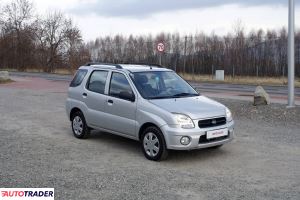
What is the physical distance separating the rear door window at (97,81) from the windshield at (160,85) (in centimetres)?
81

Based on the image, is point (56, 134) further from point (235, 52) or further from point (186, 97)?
point (235, 52)

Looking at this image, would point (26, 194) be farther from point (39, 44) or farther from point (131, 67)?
point (39, 44)

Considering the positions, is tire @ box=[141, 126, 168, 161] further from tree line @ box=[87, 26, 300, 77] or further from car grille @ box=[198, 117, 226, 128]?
tree line @ box=[87, 26, 300, 77]

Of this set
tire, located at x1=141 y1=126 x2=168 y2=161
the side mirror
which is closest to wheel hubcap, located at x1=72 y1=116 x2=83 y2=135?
the side mirror

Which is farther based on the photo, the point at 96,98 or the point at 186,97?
the point at 96,98

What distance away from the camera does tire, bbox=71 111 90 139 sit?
29.6ft

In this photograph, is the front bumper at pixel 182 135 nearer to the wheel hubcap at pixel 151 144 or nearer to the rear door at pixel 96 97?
the wheel hubcap at pixel 151 144

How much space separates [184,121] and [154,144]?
0.69m

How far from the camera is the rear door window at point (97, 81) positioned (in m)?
8.60

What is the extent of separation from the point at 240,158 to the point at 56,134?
4368 mm

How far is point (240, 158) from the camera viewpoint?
24.5 ft

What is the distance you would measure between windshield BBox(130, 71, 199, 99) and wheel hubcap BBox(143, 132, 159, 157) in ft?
2.42

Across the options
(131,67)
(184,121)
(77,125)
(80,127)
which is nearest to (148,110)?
(184,121)

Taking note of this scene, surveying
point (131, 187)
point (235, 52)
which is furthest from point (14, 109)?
point (235, 52)
